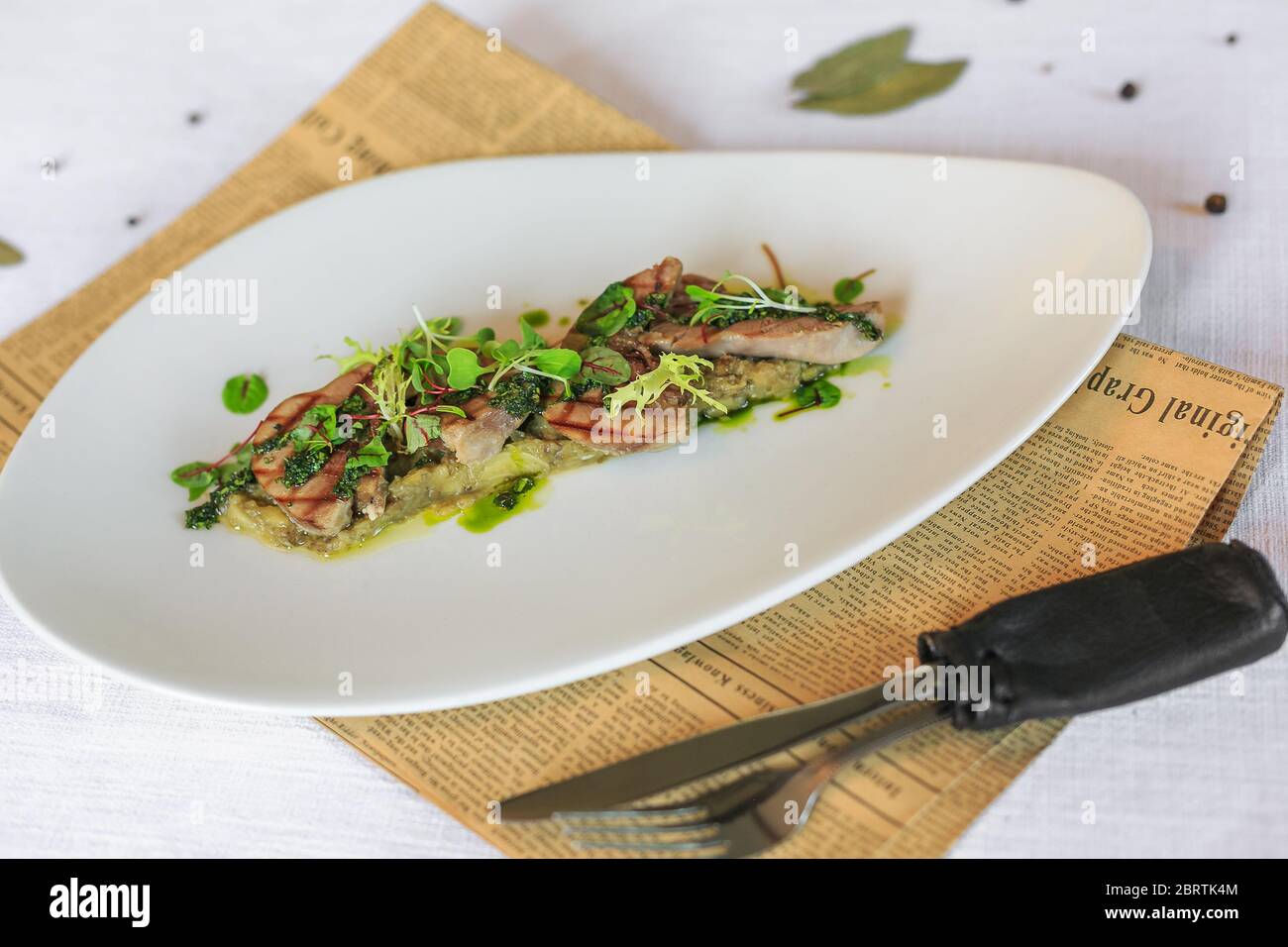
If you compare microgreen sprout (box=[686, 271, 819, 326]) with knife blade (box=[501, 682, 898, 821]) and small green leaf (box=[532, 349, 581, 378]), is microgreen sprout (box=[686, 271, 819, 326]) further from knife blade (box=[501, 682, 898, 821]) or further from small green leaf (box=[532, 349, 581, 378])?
knife blade (box=[501, 682, 898, 821])

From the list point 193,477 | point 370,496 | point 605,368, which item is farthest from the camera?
point 193,477

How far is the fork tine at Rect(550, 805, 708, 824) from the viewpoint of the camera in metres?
2.42

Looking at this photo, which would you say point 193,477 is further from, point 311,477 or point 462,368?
point 462,368

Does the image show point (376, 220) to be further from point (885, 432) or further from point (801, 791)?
point (801, 791)

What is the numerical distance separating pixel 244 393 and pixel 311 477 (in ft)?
1.93

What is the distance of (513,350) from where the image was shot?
3.17m

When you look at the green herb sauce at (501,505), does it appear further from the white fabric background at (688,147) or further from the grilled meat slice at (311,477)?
the white fabric background at (688,147)

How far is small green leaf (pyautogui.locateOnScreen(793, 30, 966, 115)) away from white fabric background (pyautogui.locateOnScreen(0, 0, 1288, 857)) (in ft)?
0.24

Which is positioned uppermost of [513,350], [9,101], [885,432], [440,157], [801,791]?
[9,101]

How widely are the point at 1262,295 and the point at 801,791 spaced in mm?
2345

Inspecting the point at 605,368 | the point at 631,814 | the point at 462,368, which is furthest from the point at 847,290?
the point at 631,814

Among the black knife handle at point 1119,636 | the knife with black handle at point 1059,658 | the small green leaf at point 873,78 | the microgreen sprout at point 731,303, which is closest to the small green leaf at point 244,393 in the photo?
the microgreen sprout at point 731,303

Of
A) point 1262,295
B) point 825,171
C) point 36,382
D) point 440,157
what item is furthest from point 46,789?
point 1262,295

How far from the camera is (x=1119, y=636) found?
246 centimetres
